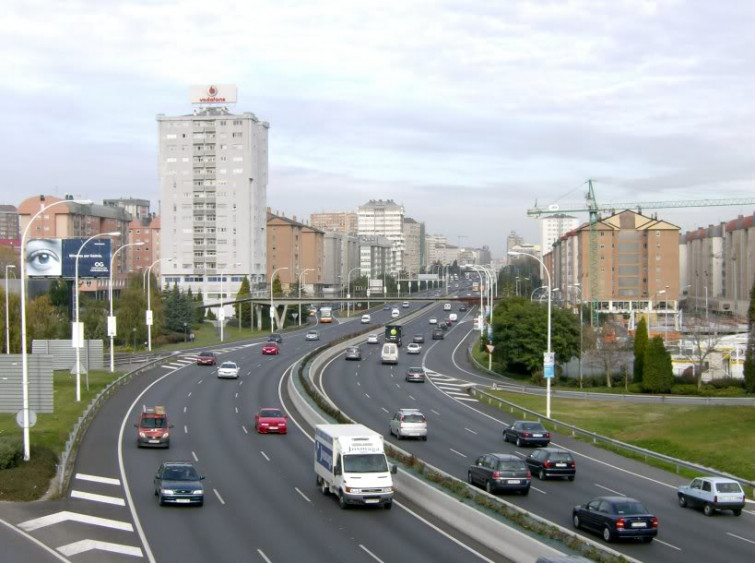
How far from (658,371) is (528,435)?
1230 inches

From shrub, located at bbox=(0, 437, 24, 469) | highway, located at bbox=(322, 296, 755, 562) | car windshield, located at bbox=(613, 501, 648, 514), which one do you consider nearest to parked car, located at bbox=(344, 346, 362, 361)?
highway, located at bbox=(322, 296, 755, 562)

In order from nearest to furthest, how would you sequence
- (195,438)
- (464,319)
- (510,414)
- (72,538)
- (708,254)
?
(72,538) < (195,438) < (510,414) < (464,319) < (708,254)

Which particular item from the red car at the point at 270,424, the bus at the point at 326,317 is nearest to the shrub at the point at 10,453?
the red car at the point at 270,424

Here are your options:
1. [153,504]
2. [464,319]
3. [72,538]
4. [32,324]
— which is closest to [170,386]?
[32,324]

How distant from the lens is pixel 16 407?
121ft

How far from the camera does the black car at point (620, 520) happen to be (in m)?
23.0

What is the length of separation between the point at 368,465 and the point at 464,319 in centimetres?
12519

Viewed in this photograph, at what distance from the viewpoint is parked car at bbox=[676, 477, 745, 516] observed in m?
27.8

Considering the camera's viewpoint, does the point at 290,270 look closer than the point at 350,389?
No

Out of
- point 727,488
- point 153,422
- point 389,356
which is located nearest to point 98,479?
point 153,422

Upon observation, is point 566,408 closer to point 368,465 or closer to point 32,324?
point 368,465

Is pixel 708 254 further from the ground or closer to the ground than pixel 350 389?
further from the ground

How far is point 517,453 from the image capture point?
39.1 metres

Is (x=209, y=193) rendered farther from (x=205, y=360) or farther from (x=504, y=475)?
(x=504, y=475)
